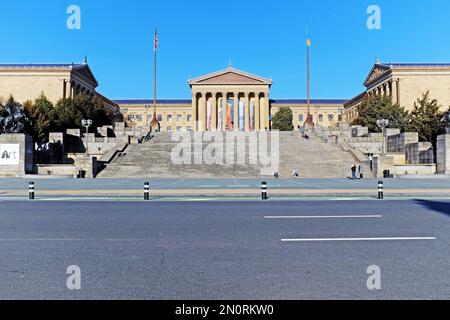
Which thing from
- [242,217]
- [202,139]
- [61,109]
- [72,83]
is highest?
[72,83]

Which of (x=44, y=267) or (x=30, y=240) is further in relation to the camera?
(x=30, y=240)

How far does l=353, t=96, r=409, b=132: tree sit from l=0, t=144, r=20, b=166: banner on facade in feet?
177

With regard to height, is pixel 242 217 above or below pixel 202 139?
below

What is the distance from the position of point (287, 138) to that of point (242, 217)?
1907 inches

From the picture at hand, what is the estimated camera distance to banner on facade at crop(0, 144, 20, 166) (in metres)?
39.6

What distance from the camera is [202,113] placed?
123062 mm

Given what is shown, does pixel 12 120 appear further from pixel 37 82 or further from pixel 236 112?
pixel 236 112

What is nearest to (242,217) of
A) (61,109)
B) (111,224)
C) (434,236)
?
(111,224)

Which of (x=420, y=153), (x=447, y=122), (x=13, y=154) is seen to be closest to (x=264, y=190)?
(x=13, y=154)

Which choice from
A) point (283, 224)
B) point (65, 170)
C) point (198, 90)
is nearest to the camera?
point (283, 224)

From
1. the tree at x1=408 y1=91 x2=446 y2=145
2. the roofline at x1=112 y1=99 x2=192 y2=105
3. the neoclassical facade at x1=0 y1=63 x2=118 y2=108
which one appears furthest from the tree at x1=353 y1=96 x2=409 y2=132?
the roofline at x1=112 y1=99 x2=192 y2=105

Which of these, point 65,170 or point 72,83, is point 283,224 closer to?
point 65,170

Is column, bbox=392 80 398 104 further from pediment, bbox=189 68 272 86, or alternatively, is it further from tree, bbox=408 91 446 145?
tree, bbox=408 91 446 145

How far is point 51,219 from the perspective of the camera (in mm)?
12289
